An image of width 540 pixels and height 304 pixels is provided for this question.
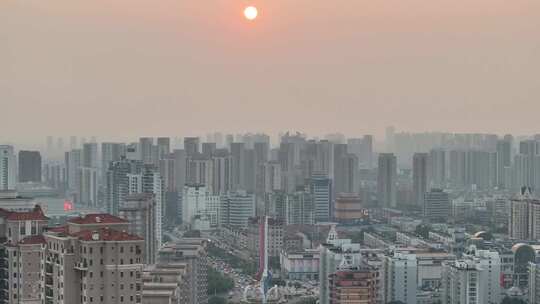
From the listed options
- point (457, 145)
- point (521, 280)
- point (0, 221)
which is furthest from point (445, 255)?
point (457, 145)

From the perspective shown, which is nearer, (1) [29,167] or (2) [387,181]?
(1) [29,167]

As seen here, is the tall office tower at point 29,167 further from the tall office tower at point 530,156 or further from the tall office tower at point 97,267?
the tall office tower at point 97,267

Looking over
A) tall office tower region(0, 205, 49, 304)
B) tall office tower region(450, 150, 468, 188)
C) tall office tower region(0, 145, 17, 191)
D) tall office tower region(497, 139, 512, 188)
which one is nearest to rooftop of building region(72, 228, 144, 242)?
tall office tower region(0, 205, 49, 304)

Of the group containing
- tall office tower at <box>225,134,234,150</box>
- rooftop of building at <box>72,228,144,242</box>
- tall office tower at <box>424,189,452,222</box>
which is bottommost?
tall office tower at <box>424,189,452,222</box>

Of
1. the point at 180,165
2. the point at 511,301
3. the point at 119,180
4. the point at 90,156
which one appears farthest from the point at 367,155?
the point at 511,301

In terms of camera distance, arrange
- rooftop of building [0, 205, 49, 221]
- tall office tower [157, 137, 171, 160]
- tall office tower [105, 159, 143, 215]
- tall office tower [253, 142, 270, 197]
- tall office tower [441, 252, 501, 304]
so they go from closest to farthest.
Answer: rooftop of building [0, 205, 49, 221] → tall office tower [441, 252, 501, 304] → tall office tower [105, 159, 143, 215] → tall office tower [157, 137, 171, 160] → tall office tower [253, 142, 270, 197]

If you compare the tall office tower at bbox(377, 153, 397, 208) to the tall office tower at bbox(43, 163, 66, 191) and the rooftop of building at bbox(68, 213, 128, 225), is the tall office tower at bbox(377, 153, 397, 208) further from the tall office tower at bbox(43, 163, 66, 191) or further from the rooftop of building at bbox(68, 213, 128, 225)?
the rooftop of building at bbox(68, 213, 128, 225)

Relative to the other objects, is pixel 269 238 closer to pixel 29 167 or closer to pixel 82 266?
pixel 29 167

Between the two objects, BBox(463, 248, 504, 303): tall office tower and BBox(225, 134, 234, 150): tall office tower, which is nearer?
BBox(463, 248, 504, 303): tall office tower
